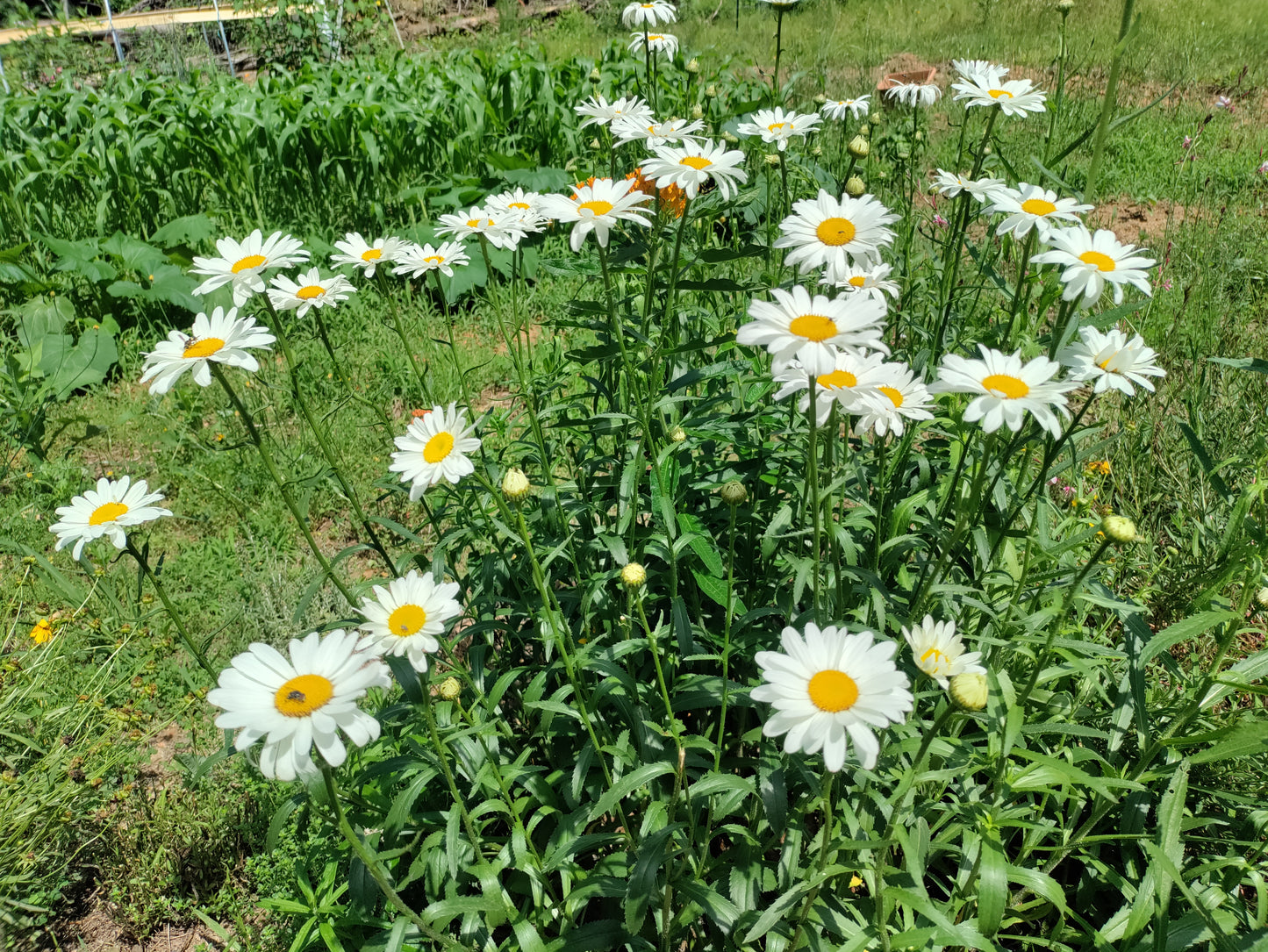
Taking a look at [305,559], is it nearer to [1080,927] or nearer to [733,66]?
[1080,927]

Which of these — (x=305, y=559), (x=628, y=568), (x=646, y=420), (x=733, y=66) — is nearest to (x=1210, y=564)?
(x=646, y=420)

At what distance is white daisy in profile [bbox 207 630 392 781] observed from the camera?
3.46 ft

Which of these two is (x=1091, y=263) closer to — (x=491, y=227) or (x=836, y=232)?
(x=836, y=232)

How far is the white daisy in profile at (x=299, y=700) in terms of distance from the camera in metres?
1.06

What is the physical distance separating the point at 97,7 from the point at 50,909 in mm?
15151

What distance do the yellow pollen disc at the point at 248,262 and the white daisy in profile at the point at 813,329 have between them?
113 cm

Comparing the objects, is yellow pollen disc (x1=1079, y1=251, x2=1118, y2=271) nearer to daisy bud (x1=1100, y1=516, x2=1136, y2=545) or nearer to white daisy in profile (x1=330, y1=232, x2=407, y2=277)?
daisy bud (x1=1100, y1=516, x2=1136, y2=545)

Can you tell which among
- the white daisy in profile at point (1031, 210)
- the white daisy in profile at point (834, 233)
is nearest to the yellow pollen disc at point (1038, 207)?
the white daisy in profile at point (1031, 210)

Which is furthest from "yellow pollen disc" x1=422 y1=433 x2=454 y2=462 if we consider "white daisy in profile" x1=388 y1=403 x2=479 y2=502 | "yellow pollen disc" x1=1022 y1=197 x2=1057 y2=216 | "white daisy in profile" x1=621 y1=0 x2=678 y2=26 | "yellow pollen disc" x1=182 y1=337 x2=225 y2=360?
"white daisy in profile" x1=621 y1=0 x2=678 y2=26

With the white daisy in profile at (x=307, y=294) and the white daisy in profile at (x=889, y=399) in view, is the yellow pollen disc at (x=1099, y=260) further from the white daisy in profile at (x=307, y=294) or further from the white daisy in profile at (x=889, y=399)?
the white daisy in profile at (x=307, y=294)

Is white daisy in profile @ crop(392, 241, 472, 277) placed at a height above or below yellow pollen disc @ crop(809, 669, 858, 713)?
above

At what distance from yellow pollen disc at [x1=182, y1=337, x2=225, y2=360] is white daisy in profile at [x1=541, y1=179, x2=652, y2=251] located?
2.31 feet

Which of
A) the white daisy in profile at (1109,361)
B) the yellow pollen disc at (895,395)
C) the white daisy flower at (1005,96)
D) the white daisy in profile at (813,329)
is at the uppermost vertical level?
the white daisy flower at (1005,96)

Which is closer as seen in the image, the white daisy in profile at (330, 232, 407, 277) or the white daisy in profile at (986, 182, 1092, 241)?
the white daisy in profile at (986, 182, 1092, 241)
